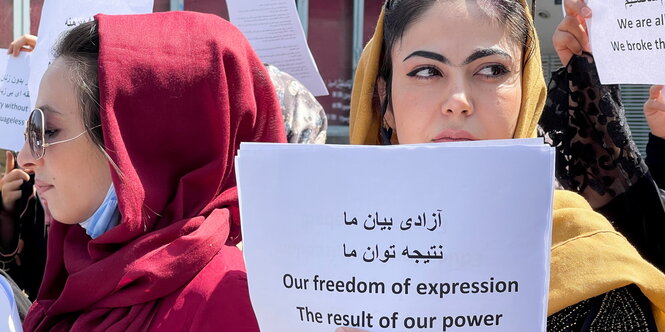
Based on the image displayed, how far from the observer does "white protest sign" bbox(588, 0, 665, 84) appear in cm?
208

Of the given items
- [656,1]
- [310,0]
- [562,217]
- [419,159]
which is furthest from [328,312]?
[310,0]

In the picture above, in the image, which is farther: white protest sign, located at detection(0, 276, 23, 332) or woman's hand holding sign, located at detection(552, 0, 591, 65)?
woman's hand holding sign, located at detection(552, 0, 591, 65)

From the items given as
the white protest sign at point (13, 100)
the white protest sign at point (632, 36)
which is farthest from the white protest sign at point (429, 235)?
the white protest sign at point (13, 100)

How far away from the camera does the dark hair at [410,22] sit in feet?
5.62

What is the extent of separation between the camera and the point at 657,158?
7.89 feet

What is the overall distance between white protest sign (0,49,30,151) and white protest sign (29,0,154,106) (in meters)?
0.31

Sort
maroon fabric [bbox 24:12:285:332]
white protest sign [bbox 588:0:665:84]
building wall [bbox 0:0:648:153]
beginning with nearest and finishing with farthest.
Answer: maroon fabric [bbox 24:12:285:332] → white protest sign [bbox 588:0:665:84] → building wall [bbox 0:0:648:153]

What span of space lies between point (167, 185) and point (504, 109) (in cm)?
73

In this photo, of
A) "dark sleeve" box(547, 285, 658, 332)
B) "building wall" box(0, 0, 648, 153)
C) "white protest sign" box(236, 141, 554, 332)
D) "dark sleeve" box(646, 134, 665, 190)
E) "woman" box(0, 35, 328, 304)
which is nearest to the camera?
"white protest sign" box(236, 141, 554, 332)

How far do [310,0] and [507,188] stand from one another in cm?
550

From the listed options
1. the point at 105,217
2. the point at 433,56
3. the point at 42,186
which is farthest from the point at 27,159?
the point at 433,56

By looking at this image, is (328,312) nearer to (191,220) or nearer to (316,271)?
(316,271)

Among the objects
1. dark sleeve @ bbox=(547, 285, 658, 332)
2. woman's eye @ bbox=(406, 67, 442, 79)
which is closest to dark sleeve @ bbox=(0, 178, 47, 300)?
woman's eye @ bbox=(406, 67, 442, 79)

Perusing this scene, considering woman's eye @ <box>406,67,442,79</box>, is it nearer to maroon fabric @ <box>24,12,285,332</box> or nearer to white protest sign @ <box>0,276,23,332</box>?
maroon fabric @ <box>24,12,285,332</box>
